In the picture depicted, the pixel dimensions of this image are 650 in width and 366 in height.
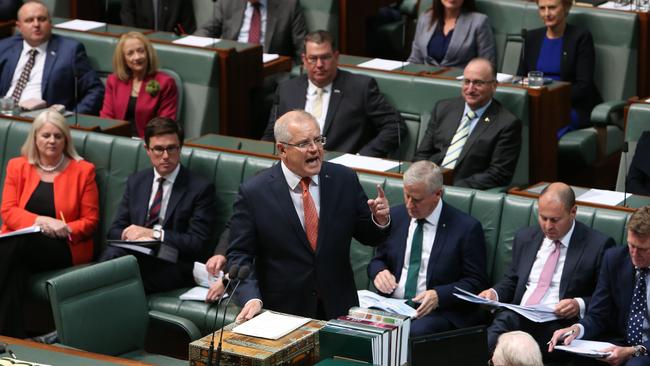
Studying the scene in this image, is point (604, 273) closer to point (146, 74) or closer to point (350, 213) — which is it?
point (350, 213)

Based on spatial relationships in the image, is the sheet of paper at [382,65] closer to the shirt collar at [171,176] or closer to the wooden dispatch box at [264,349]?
the shirt collar at [171,176]

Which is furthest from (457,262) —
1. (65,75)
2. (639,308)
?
(65,75)

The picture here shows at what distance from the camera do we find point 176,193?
4.97 meters

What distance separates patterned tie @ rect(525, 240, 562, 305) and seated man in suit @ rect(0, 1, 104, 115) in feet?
8.70

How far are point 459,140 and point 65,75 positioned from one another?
6.59 ft

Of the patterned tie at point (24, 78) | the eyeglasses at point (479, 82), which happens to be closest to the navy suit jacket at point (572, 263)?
the eyeglasses at point (479, 82)

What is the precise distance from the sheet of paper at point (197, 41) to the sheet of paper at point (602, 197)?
2.30 metres

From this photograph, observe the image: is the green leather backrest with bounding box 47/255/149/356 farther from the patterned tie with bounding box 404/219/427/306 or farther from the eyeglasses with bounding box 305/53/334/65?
the eyeglasses with bounding box 305/53/334/65

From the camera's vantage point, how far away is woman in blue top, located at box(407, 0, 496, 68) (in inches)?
251

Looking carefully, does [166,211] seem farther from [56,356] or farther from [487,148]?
[56,356]

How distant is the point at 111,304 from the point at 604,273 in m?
1.56

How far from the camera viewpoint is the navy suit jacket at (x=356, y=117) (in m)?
5.62

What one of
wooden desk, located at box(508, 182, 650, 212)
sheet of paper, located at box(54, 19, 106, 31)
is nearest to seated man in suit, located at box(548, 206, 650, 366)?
wooden desk, located at box(508, 182, 650, 212)

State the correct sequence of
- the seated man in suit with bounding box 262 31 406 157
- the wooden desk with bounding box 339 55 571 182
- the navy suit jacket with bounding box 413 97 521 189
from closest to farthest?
the navy suit jacket with bounding box 413 97 521 189 < the wooden desk with bounding box 339 55 571 182 < the seated man in suit with bounding box 262 31 406 157
